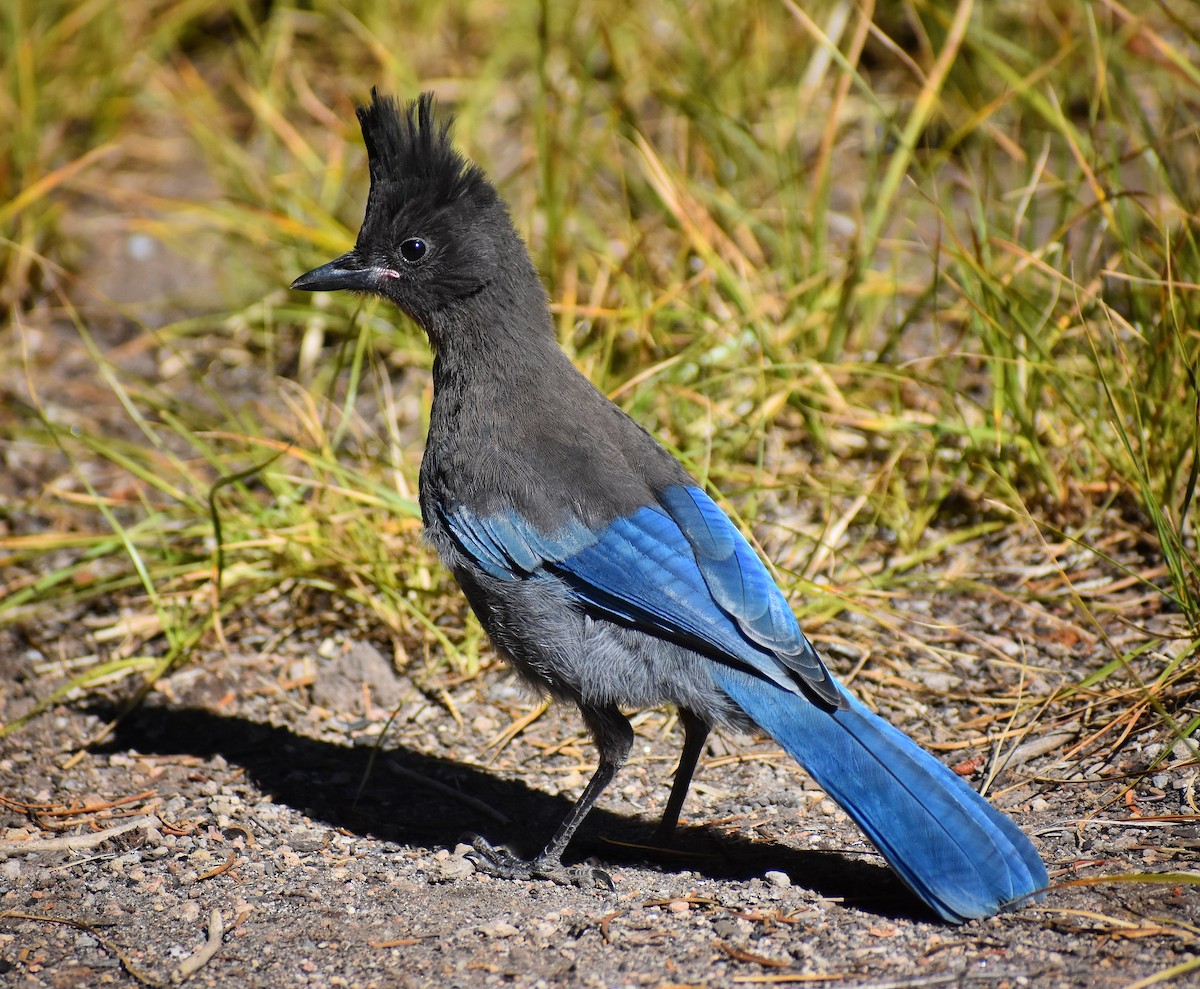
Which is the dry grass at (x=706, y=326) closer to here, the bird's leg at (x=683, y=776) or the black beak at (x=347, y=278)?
the black beak at (x=347, y=278)

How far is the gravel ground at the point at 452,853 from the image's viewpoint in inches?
108

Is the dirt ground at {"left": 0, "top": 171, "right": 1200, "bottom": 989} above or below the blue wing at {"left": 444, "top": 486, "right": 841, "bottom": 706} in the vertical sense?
below

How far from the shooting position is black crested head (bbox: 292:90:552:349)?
143 inches

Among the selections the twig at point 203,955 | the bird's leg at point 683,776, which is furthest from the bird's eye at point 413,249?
the twig at point 203,955

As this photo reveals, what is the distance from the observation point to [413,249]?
3.71 m

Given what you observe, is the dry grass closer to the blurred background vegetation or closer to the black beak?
the blurred background vegetation

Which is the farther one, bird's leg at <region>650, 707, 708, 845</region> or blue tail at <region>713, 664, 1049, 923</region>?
bird's leg at <region>650, 707, 708, 845</region>

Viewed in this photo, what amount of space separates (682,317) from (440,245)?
1501 millimetres

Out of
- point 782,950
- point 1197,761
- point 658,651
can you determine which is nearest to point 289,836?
point 658,651

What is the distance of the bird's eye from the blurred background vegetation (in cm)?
87

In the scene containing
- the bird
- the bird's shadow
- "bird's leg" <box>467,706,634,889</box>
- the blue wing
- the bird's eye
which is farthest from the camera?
the bird's eye

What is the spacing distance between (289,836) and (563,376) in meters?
1.42

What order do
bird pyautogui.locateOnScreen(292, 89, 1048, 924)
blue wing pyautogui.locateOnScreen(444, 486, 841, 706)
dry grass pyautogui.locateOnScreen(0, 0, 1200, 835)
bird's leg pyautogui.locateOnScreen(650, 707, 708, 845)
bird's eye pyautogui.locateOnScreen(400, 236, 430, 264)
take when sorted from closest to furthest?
bird pyautogui.locateOnScreen(292, 89, 1048, 924) < blue wing pyautogui.locateOnScreen(444, 486, 841, 706) < bird's leg pyautogui.locateOnScreen(650, 707, 708, 845) < bird's eye pyautogui.locateOnScreen(400, 236, 430, 264) < dry grass pyautogui.locateOnScreen(0, 0, 1200, 835)

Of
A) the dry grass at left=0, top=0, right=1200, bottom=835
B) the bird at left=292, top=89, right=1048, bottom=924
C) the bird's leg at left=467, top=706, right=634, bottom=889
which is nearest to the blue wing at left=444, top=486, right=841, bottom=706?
the bird at left=292, top=89, right=1048, bottom=924
